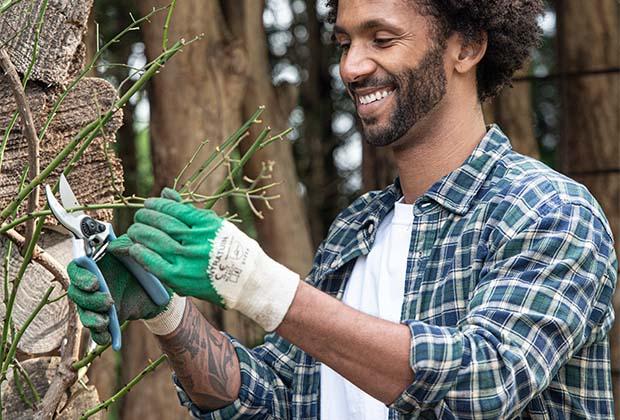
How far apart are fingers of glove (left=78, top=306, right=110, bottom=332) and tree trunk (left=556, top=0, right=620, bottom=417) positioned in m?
3.90

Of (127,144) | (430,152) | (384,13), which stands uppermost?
(384,13)

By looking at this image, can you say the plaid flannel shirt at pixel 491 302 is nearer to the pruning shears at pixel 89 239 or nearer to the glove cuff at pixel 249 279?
the glove cuff at pixel 249 279

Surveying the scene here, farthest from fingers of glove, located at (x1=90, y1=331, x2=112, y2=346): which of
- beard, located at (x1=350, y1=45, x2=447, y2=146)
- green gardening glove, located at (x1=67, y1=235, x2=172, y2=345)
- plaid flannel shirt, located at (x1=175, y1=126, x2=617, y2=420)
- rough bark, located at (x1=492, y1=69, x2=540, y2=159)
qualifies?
rough bark, located at (x1=492, y1=69, x2=540, y2=159)

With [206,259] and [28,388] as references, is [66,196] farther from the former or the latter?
[28,388]

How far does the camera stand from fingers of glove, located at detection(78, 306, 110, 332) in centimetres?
191

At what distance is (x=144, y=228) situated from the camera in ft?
6.01

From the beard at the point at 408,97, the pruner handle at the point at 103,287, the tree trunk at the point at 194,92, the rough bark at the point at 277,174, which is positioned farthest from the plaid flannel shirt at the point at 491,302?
the rough bark at the point at 277,174

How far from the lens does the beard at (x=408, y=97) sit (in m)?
2.37

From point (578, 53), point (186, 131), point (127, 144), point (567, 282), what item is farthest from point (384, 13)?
point (127, 144)

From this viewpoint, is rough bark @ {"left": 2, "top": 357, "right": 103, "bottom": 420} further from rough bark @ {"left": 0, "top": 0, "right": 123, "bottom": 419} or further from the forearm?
the forearm

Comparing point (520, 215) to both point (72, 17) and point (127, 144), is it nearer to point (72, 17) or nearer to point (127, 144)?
point (72, 17)

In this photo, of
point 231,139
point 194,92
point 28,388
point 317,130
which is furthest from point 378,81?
point 317,130

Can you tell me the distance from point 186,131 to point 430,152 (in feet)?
7.35

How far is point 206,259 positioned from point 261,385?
27.4 inches
